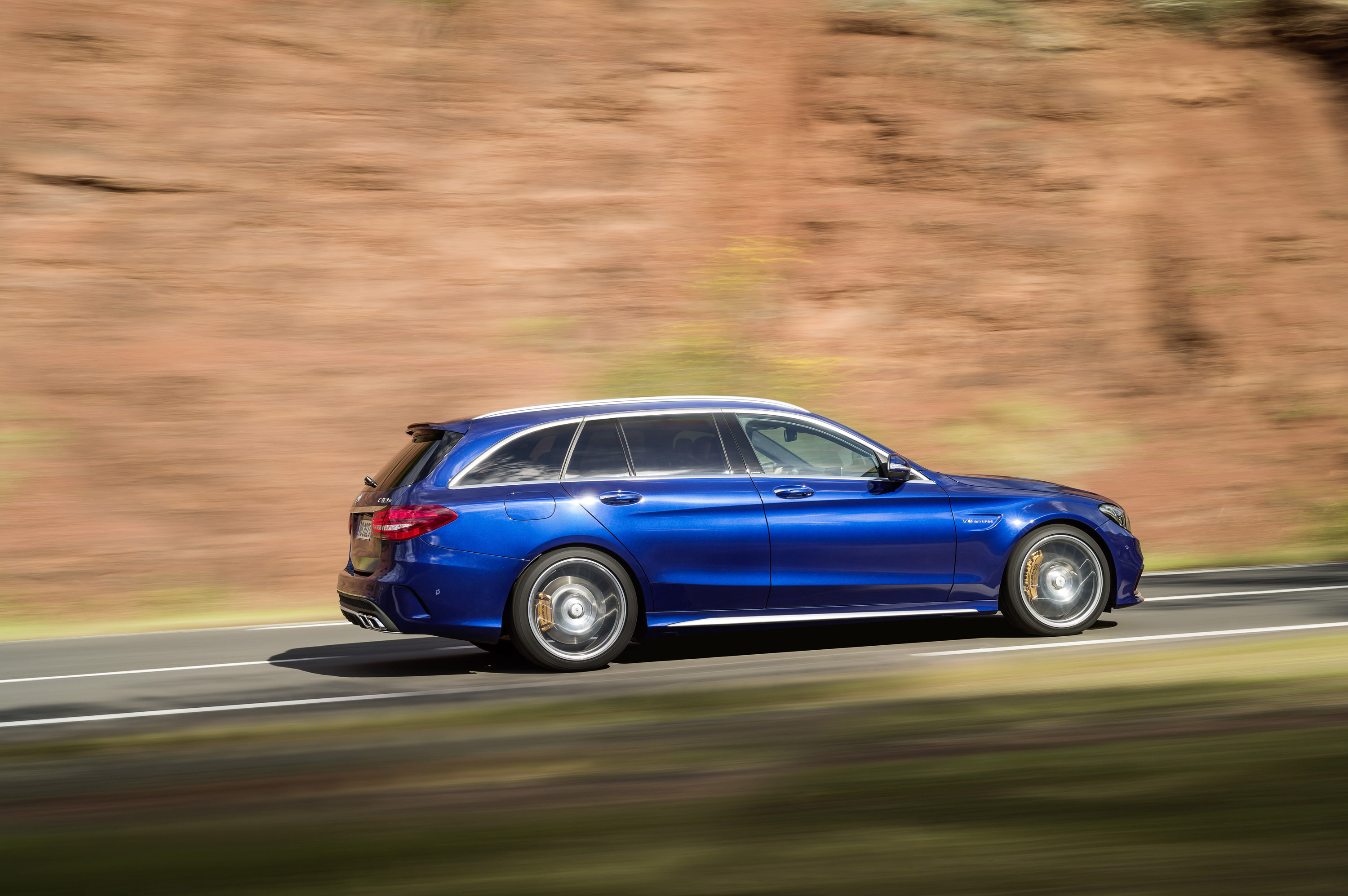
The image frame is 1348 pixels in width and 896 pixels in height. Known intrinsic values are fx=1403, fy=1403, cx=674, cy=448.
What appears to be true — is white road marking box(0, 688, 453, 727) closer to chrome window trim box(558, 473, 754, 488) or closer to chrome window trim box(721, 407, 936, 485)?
chrome window trim box(558, 473, 754, 488)

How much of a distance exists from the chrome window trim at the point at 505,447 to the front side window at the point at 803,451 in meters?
1.05

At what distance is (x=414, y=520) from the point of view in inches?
325

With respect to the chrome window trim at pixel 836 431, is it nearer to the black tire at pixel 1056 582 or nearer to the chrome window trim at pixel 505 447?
the black tire at pixel 1056 582

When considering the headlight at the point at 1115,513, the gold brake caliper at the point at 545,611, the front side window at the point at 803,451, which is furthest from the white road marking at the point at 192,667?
the headlight at the point at 1115,513

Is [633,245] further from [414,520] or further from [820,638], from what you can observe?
[414,520]

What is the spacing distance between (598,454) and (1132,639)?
140 inches

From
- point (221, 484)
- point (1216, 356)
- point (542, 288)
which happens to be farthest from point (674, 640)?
point (1216, 356)

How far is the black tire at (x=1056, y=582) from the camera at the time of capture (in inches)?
358

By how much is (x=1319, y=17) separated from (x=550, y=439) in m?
22.6

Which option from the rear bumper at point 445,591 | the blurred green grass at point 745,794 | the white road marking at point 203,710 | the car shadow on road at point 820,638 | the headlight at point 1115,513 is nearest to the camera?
the blurred green grass at point 745,794

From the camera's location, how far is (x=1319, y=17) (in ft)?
84.3

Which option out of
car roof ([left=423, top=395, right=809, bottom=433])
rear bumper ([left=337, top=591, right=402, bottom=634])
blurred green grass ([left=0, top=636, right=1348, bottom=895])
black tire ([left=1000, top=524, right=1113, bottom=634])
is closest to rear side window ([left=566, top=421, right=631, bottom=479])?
car roof ([left=423, top=395, right=809, bottom=433])

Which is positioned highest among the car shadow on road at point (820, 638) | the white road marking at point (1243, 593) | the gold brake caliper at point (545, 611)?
the gold brake caliper at point (545, 611)

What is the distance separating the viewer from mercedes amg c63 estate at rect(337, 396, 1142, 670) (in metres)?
8.28
